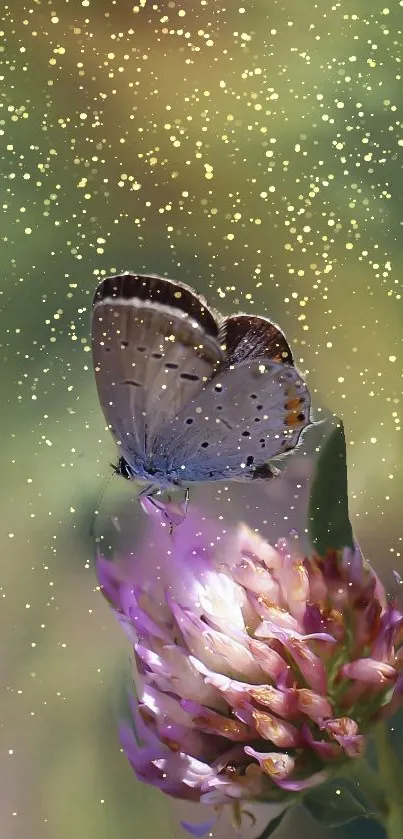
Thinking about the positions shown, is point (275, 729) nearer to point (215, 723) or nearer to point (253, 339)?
point (215, 723)

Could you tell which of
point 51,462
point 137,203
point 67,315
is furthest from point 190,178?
point 51,462

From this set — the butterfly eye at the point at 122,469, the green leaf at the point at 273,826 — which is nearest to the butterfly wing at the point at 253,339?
the butterfly eye at the point at 122,469

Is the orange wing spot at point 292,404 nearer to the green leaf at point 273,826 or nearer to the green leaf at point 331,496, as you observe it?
the green leaf at point 331,496

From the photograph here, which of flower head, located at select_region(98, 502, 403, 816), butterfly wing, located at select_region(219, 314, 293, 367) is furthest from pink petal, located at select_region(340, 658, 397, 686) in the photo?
butterfly wing, located at select_region(219, 314, 293, 367)

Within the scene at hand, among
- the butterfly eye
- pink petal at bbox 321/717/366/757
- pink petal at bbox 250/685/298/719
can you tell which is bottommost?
pink petal at bbox 321/717/366/757

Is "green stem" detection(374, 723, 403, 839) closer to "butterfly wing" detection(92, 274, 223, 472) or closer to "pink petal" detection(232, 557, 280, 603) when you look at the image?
"pink petal" detection(232, 557, 280, 603)

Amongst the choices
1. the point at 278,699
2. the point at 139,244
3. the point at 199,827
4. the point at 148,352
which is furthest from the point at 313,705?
the point at 139,244

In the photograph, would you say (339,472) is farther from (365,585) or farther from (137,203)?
(137,203)

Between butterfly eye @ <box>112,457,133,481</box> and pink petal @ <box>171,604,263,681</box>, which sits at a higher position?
butterfly eye @ <box>112,457,133,481</box>
